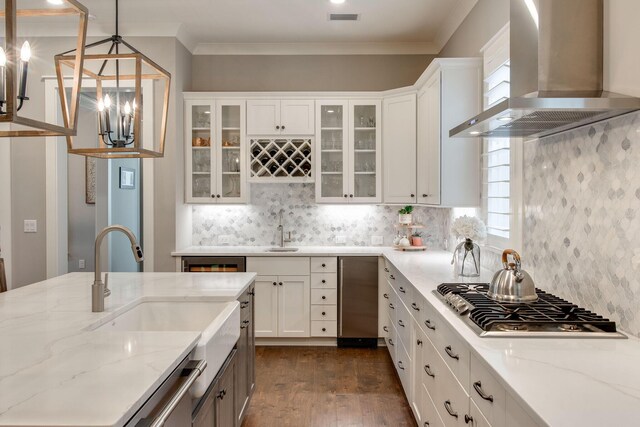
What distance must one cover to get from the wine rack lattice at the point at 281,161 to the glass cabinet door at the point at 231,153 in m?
0.12

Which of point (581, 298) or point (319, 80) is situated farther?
point (319, 80)

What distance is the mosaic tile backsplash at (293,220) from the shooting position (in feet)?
15.8

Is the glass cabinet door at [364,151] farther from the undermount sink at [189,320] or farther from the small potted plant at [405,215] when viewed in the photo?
the undermount sink at [189,320]

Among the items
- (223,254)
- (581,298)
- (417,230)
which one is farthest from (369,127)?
(581,298)

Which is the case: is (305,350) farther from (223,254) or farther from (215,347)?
(215,347)

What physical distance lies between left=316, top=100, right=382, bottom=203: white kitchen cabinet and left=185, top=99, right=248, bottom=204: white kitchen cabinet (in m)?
0.78

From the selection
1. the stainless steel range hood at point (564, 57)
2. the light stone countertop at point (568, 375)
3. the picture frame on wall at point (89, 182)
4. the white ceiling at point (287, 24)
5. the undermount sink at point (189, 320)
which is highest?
the white ceiling at point (287, 24)

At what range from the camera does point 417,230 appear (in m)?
4.75

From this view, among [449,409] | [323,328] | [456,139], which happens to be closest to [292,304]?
[323,328]

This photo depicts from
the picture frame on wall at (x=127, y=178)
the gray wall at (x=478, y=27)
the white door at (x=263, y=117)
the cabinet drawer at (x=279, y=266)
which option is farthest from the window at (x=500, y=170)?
the picture frame on wall at (x=127, y=178)

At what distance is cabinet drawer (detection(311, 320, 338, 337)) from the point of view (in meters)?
4.34

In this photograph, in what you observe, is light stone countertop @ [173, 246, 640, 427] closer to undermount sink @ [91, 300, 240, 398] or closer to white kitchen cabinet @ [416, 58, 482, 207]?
undermount sink @ [91, 300, 240, 398]

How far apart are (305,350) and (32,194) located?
295cm

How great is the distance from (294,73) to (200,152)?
1.30 metres
